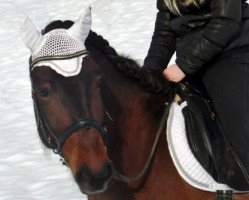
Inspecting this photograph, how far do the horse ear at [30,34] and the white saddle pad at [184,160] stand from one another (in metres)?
0.92

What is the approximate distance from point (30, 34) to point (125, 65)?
613mm

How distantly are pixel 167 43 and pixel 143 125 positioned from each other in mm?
752

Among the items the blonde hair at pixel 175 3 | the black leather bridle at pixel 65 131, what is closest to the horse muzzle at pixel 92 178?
the black leather bridle at pixel 65 131

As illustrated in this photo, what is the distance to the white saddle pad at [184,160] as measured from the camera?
9.10ft

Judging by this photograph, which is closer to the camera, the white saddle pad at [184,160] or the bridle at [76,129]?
the bridle at [76,129]

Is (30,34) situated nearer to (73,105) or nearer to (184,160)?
(73,105)

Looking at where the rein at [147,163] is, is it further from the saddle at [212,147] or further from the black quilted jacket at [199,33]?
the black quilted jacket at [199,33]

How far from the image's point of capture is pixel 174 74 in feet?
9.76

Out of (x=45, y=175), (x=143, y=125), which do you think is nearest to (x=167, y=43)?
(x=143, y=125)

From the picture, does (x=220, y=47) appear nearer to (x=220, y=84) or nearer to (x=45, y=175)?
(x=220, y=84)

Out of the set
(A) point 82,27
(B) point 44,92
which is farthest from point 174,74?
(B) point 44,92

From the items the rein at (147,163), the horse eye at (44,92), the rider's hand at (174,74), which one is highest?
the horse eye at (44,92)

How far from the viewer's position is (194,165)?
2.79 metres

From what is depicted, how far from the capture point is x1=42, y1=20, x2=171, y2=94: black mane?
110 inches
